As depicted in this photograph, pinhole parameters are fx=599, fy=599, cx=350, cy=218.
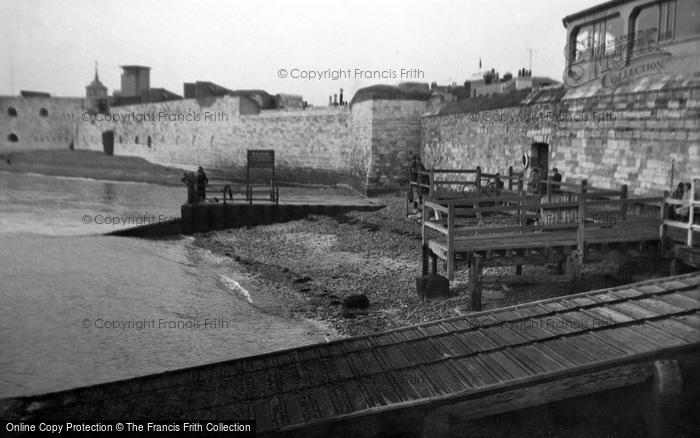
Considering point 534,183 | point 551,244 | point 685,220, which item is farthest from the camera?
point 534,183

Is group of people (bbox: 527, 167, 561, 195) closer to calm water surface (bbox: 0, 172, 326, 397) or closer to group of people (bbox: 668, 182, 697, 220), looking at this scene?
group of people (bbox: 668, 182, 697, 220)

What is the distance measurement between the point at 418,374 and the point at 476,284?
127 inches

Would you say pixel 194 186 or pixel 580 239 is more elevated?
pixel 194 186

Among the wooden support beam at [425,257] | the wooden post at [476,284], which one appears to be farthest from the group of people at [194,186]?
the wooden post at [476,284]

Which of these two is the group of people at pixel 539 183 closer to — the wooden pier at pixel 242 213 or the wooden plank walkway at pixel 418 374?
the wooden pier at pixel 242 213

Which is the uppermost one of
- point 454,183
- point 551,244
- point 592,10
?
point 592,10

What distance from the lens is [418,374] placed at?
4.91 m

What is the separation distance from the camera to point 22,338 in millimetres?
8680

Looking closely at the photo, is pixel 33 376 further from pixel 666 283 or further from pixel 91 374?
pixel 666 283

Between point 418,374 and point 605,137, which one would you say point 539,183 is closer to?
point 605,137

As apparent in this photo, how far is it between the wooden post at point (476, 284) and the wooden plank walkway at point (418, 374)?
1865 millimetres

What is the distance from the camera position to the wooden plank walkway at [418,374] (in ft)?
14.6

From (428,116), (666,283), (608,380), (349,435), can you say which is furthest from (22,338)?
(428,116)

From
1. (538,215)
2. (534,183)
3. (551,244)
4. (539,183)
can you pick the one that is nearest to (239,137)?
(534,183)
